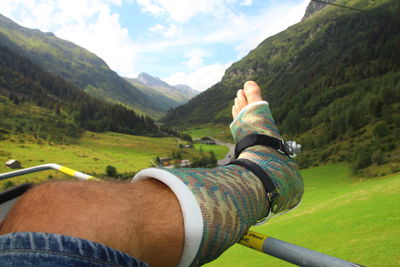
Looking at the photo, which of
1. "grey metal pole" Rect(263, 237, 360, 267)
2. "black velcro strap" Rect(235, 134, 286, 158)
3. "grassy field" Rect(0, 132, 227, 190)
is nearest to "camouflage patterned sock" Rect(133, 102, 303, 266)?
"grey metal pole" Rect(263, 237, 360, 267)

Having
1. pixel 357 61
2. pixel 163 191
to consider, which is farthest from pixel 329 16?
pixel 163 191

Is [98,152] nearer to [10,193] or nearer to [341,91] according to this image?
[341,91]

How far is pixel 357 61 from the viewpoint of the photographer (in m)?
102

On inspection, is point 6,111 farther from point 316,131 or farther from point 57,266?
point 57,266

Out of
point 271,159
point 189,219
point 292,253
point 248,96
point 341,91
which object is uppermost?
point 341,91

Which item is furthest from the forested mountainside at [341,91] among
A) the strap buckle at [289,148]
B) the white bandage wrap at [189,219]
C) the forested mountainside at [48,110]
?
the forested mountainside at [48,110]

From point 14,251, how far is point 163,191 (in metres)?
0.53

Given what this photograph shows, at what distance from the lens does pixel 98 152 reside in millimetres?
95688

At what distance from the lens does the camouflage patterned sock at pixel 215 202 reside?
3.42ft

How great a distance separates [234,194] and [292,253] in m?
0.38

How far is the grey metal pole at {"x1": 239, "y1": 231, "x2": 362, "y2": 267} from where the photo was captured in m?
0.91

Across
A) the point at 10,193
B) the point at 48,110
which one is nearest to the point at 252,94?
the point at 10,193

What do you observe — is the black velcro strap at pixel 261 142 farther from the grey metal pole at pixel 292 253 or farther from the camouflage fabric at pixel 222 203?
the grey metal pole at pixel 292 253

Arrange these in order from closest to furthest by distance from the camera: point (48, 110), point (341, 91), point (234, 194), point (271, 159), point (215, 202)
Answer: point (215, 202) → point (234, 194) → point (271, 159) → point (341, 91) → point (48, 110)
